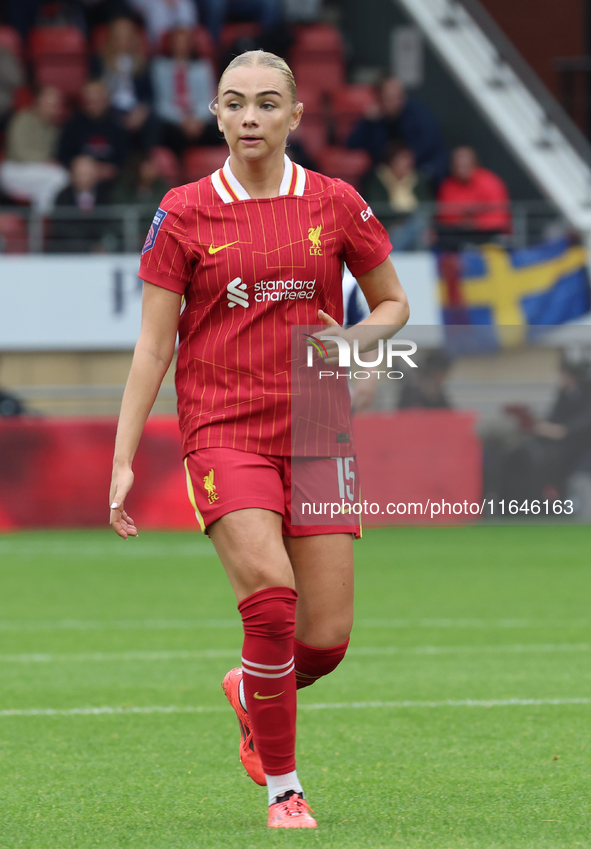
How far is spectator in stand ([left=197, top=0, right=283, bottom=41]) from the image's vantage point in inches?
736

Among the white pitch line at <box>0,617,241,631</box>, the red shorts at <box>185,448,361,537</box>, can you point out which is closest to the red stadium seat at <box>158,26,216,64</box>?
the white pitch line at <box>0,617,241,631</box>

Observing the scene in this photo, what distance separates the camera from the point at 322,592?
12.6 ft

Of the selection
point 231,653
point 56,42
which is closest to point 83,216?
point 56,42

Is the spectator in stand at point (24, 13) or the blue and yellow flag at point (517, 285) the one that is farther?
the spectator in stand at point (24, 13)

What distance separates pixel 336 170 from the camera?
1734 cm

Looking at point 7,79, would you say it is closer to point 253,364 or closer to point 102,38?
point 102,38

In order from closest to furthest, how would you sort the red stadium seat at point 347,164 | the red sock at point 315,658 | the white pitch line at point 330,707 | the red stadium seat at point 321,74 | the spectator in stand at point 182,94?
the red sock at point 315,658 < the white pitch line at point 330,707 < the spectator in stand at point 182,94 < the red stadium seat at point 347,164 < the red stadium seat at point 321,74

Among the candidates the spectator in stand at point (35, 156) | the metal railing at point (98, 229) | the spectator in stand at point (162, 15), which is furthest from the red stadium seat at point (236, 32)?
the metal railing at point (98, 229)

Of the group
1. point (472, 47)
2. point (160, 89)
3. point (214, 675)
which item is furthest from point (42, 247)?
point (214, 675)

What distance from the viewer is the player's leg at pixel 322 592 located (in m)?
3.80

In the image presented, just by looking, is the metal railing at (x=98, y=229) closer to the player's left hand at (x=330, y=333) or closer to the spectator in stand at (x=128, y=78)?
the spectator in stand at (x=128, y=78)

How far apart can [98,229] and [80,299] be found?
85cm

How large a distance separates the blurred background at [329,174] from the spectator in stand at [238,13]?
1.2 inches

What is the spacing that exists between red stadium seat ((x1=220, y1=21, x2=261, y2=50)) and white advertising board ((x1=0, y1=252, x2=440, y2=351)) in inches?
160
